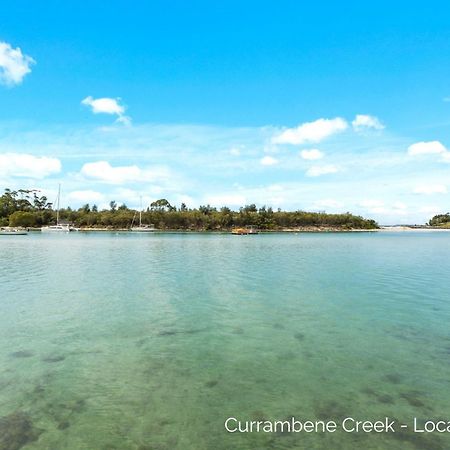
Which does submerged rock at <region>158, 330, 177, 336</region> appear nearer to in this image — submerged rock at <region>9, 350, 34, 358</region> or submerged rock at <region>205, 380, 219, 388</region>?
submerged rock at <region>9, 350, 34, 358</region>

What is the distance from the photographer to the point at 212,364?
12.5m

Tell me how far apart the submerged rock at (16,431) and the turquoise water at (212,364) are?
0.13 feet

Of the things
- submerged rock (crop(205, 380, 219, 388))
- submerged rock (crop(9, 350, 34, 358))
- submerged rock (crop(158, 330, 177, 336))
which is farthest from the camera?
submerged rock (crop(158, 330, 177, 336))

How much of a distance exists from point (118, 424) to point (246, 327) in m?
9.43

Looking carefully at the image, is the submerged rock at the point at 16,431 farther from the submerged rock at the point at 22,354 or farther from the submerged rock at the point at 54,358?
the submerged rock at the point at 22,354

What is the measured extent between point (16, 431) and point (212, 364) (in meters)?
6.18

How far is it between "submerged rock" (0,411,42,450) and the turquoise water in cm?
4

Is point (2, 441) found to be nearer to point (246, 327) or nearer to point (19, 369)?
point (19, 369)

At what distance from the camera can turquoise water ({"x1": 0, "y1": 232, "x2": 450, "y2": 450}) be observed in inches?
327

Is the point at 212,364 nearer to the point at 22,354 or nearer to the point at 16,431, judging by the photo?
the point at 16,431

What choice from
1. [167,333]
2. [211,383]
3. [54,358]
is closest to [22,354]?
[54,358]

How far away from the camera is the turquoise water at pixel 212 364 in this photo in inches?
327

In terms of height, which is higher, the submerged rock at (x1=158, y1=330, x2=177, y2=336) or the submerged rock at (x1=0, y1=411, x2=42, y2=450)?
the submerged rock at (x1=0, y1=411, x2=42, y2=450)

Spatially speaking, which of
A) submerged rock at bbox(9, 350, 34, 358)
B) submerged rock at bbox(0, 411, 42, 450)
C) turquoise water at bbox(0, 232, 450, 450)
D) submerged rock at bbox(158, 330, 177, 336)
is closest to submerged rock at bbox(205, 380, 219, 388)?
turquoise water at bbox(0, 232, 450, 450)
